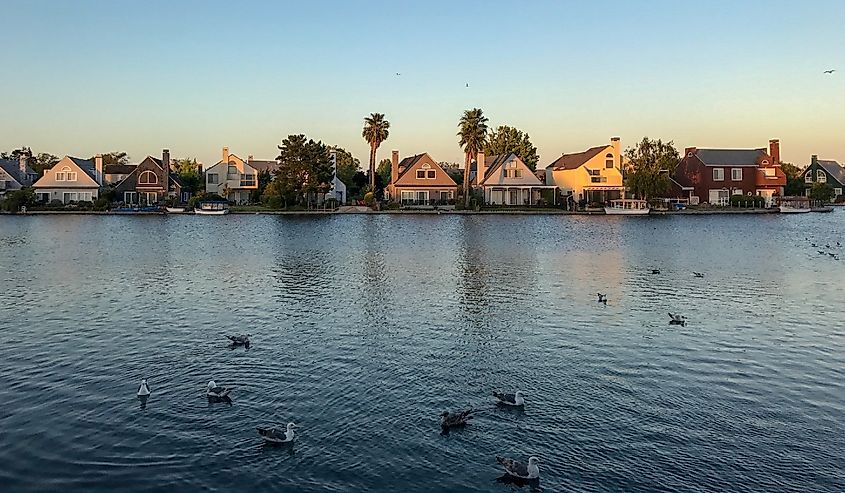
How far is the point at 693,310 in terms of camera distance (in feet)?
80.0

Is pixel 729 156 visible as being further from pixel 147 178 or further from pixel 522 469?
pixel 522 469

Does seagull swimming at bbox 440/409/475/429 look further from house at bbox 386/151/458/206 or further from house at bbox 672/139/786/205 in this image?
house at bbox 672/139/786/205

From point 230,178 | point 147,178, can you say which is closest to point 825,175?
point 230,178

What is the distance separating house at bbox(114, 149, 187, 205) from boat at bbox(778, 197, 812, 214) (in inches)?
3356

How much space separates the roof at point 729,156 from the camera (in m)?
104

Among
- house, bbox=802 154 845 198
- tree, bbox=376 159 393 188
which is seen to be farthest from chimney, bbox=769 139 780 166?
tree, bbox=376 159 393 188

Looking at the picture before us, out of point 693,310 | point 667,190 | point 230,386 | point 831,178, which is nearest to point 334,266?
point 693,310

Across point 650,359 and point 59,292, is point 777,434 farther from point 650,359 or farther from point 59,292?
point 59,292

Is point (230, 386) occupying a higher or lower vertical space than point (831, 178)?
lower

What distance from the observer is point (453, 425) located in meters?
13.0

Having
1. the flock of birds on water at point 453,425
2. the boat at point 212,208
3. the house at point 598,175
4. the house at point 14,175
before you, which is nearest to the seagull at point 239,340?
the flock of birds on water at point 453,425

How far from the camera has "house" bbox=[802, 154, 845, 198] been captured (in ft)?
422

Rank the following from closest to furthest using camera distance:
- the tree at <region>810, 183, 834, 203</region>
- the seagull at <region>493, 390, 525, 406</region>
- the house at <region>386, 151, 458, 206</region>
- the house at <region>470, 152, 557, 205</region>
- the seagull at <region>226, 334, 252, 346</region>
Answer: the seagull at <region>493, 390, 525, 406</region> → the seagull at <region>226, 334, 252, 346</region> → the house at <region>470, 152, 557, 205</region> → the house at <region>386, 151, 458, 206</region> → the tree at <region>810, 183, 834, 203</region>

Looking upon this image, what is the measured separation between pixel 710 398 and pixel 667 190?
8967 centimetres
